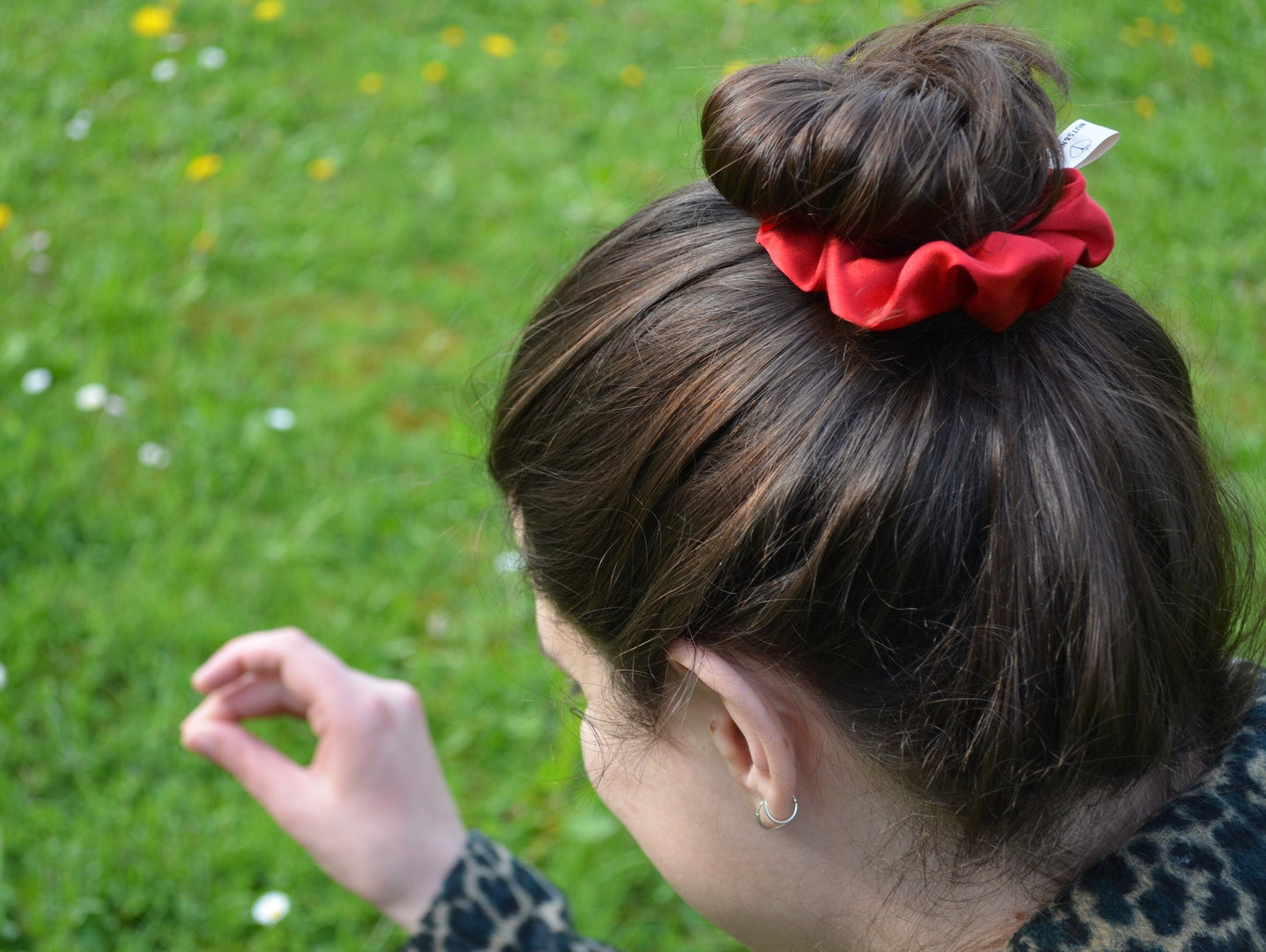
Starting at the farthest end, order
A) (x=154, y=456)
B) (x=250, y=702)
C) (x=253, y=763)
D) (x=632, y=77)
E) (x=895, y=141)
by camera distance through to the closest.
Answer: (x=632, y=77) → (x=154, y=456) → (x=250, y=702) → (x=253, y=763) → (x=895, y=141)

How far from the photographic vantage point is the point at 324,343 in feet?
9.66

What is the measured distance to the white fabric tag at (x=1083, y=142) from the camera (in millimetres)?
986

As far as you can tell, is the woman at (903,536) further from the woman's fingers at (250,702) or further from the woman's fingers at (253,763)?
the woman's fingers at (250,702)

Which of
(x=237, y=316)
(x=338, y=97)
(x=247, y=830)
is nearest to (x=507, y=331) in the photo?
(x=237, y=316)

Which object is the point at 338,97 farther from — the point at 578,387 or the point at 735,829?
the point at 735,829

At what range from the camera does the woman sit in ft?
3.04

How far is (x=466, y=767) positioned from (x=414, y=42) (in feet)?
8.74

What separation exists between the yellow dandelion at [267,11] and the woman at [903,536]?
3.15 metres

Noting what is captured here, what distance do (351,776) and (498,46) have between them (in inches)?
117

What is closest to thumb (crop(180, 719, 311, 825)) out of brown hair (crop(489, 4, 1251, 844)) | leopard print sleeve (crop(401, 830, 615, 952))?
leopard print sleeve (crop(401, 830, 615, 952))

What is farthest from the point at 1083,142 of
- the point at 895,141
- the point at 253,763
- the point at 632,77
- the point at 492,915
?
the point at 632,77

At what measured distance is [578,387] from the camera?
112cm

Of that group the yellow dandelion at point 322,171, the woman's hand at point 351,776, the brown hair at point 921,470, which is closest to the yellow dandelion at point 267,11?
the yellow dandelion at point 322,171

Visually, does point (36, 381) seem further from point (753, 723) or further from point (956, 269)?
point (956, 269)
